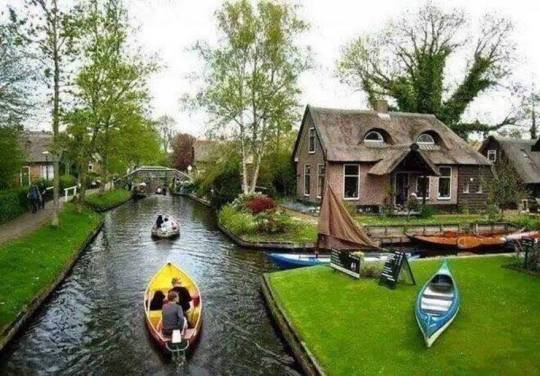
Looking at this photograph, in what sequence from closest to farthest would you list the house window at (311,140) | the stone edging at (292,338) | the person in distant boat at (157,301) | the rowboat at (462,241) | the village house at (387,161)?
the stone edging at (292,338)
the person in distant boat at (157,301)
the rowboat at (462,241)
the village house at (387,161)
the house window at (311,140)

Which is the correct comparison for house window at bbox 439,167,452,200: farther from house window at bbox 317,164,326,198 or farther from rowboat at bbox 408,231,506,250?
rowboat at bbox 408,231,506,250

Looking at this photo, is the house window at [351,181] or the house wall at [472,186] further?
the house wall at [472,186]

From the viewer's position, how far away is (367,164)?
1412 inches

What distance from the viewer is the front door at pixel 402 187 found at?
3666cm

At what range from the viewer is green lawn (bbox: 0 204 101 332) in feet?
50.2

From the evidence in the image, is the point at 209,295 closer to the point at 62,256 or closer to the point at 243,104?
the point at 62,256

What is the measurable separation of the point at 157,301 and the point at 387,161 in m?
23.8

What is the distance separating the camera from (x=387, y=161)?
34.8 metres

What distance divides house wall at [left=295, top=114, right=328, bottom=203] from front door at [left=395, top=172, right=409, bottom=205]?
6.00m

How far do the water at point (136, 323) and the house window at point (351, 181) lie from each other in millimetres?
11705

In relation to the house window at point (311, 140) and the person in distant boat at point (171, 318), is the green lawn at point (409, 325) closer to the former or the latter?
the person in distant boat at point (171, 318)

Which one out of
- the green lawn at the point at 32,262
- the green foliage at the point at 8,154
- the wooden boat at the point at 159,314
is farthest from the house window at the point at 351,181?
the green foliage at the point at 8,154

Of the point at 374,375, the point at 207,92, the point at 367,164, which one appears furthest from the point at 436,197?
the point at 374,375

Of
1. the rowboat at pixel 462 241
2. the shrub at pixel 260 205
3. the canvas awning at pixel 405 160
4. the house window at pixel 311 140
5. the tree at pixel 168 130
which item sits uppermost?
the tree at pixel 168 130
